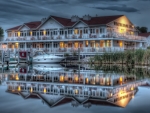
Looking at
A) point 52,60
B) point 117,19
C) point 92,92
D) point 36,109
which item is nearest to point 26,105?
point 36,109

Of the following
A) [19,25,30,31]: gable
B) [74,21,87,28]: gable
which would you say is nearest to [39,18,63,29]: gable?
[19,25,30,31]: gable

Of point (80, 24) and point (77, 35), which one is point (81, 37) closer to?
point (77, 35)

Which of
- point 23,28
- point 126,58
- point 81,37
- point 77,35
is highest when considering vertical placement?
point 23,28

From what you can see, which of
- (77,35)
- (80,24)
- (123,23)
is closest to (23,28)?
(80,24)

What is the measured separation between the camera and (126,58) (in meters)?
49.2

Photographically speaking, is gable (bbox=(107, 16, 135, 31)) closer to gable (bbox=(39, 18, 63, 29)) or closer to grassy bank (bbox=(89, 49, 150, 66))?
gable (bbox=(39, 18, 63, 29))

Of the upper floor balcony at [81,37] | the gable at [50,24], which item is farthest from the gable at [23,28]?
the gable at [50,24]

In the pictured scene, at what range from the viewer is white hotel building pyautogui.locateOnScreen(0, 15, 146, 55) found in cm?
6141

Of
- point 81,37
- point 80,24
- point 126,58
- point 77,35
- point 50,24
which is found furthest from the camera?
point 50,24

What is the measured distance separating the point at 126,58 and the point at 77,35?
57.2 ft

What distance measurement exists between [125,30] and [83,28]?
10671mm

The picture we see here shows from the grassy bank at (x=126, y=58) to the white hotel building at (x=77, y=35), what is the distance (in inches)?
180

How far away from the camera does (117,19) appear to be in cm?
6588

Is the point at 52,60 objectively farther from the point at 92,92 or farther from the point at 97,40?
the point at 92,92
